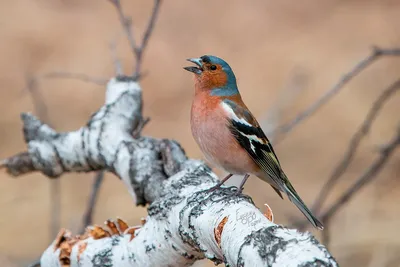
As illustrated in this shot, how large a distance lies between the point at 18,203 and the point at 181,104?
2.45 meters

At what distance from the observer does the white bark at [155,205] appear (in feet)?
6.01

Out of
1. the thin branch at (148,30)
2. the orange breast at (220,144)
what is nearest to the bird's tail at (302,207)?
the orange breast at (220,144)

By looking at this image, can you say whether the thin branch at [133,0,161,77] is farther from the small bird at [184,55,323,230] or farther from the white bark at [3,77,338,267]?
the small bird at [184,55,323,230]

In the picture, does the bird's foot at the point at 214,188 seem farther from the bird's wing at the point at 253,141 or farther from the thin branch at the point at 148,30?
the thin branch at the point at 148,30

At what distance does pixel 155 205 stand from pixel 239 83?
6882 mm

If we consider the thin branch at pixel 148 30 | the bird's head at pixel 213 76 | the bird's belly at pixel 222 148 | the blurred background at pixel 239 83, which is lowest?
the blurred background at pixel 239 83

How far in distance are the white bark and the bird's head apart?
0.92 ft

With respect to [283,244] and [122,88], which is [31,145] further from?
[283,244]

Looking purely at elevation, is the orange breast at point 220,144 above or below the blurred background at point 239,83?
above

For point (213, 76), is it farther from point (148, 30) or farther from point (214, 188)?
point (214, 188)

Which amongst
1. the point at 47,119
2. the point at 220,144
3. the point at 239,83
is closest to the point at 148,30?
the point at 220,144

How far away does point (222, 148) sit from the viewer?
2.97 metres

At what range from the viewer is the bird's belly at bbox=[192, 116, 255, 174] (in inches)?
117

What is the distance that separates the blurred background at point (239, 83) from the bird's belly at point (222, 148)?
2912 mm
